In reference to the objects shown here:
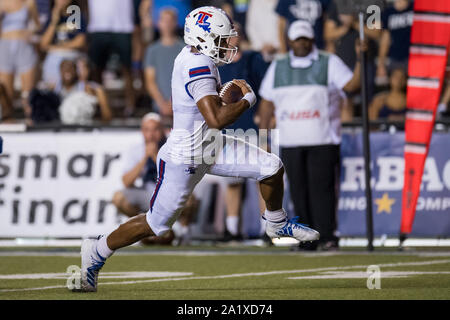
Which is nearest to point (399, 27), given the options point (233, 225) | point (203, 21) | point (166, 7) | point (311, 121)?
point (166, 7)

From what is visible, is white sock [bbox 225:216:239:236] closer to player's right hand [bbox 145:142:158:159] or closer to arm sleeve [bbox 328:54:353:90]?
player's right hand [bbox 145:142:158:159]

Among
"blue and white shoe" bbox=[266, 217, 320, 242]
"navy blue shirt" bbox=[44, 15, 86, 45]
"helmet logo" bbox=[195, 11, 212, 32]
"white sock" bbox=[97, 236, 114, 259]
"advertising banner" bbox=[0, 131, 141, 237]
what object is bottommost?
"advertising banner" bbox=[0, 131, 141, 237]

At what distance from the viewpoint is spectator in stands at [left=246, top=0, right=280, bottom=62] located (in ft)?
45.3

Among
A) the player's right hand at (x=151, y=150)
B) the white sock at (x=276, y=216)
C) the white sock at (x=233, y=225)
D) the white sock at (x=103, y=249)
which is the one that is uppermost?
the white sock at (x=276, y=216)

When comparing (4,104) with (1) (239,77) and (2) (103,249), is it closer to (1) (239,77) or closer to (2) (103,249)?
(1) (239,77)

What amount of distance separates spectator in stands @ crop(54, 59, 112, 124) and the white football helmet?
5.57m

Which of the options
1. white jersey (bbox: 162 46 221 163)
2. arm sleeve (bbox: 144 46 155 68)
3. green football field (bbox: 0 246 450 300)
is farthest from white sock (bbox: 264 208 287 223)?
arm sleeve (bbox: 144 46 155 68)

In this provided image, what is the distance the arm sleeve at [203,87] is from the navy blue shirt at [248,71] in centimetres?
485

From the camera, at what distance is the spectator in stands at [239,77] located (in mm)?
11484

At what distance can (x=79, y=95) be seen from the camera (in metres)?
12.5

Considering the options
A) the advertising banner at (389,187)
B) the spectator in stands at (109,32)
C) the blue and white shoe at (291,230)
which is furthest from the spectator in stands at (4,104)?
the blue and white shoe at (291,230)

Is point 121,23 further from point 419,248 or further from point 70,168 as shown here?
point 419,248

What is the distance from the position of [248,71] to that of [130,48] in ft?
8.60

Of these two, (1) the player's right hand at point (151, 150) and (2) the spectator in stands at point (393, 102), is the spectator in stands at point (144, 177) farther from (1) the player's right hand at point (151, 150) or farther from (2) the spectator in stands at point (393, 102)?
(2) the spectator in stands at point (393, 102)
